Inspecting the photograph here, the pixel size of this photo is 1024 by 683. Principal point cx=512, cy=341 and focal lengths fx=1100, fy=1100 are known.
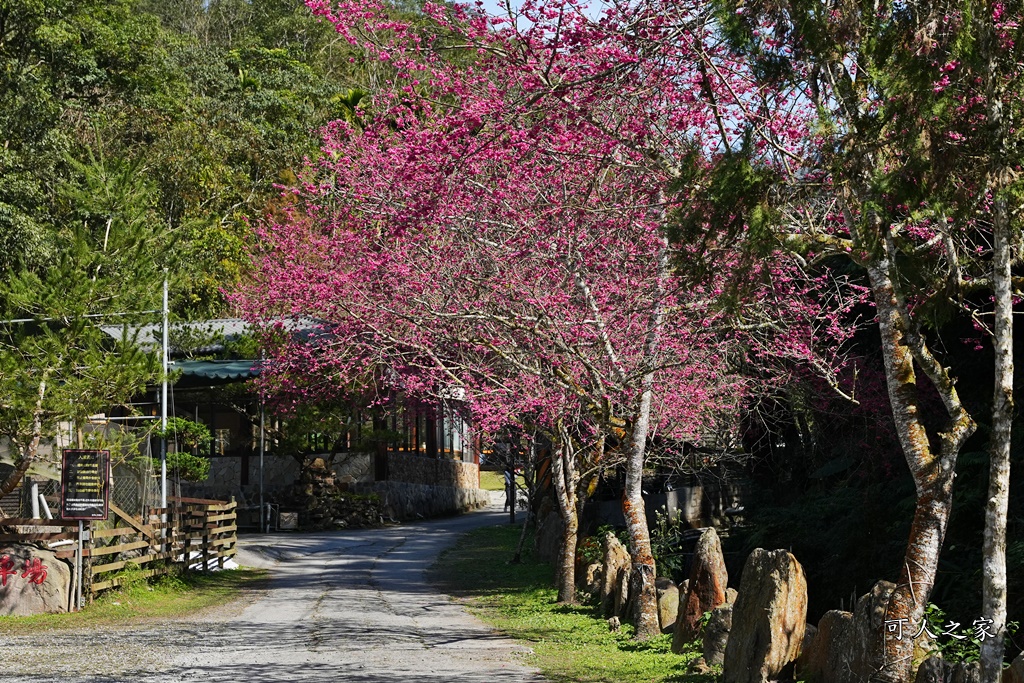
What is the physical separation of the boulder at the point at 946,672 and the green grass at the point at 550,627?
9.14ft

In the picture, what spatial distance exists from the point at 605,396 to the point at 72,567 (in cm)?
791

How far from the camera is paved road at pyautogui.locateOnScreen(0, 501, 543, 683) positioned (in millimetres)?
9891

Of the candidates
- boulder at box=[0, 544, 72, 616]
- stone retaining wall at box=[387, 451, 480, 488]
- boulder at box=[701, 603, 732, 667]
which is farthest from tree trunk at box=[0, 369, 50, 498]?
stone retaining wall at box=[387, 451, 480, 488]

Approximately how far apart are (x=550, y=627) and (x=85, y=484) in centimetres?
672

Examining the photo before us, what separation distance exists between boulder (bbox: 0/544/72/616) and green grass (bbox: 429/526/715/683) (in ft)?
18.7

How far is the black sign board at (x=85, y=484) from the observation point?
15133 mm

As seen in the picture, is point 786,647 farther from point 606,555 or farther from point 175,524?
point 175,524

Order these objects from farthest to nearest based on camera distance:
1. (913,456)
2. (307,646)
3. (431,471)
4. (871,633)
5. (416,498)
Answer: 1. (431,471)
2. (416,498)
3. (307,646)
4. (913,456)
5. (871,633)

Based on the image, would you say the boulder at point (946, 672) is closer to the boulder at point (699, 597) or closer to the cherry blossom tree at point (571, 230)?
the cherry blossom tree at point (571, 230)

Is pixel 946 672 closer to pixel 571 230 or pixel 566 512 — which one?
pixel 571 230

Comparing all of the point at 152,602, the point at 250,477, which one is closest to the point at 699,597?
the point at 152,602

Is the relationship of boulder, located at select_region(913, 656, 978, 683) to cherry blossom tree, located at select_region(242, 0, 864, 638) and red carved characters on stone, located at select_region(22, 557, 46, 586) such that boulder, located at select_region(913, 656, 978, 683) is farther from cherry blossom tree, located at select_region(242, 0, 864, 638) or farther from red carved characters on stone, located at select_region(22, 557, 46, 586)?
red carved characters on stone, located at select_region(22, 557, 46, 586)

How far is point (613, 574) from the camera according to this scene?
48.3 feet

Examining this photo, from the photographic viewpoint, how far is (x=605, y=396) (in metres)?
13.3
